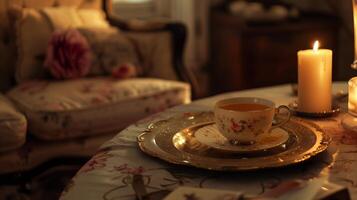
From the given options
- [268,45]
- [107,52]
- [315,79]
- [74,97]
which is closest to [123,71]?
[107,52]

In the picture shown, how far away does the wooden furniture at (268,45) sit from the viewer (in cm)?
260

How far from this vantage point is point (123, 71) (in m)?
2.02

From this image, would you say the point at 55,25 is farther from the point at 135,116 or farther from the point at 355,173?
the point at 355,173

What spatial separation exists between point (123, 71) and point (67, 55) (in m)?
0.21

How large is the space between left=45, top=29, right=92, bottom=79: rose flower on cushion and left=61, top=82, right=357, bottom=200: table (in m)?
1.03

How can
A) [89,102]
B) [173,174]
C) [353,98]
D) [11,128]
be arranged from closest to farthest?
[173,174] → [353,98] → [11,128] → [89,102]

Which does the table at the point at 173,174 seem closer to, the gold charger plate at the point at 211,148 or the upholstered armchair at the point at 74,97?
the gold charger plate at the point at 211,148

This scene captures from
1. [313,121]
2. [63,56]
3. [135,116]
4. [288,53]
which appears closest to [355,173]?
[313,121]

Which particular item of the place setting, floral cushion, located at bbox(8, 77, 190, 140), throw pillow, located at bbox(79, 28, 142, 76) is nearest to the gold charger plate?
the place setting

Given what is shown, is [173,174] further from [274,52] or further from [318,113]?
[274,52]

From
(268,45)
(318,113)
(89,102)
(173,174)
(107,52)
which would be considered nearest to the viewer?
(173,174)

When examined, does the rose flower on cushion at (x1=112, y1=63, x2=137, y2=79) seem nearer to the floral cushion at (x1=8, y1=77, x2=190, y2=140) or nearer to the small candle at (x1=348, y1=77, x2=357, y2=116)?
the floral cushion at (x1=8, y1=77, x2=190, y2=140)

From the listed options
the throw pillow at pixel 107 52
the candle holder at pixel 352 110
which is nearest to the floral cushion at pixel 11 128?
the throw pillow at pixel 107 52

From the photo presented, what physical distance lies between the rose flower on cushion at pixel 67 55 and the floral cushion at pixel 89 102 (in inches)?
1.8
